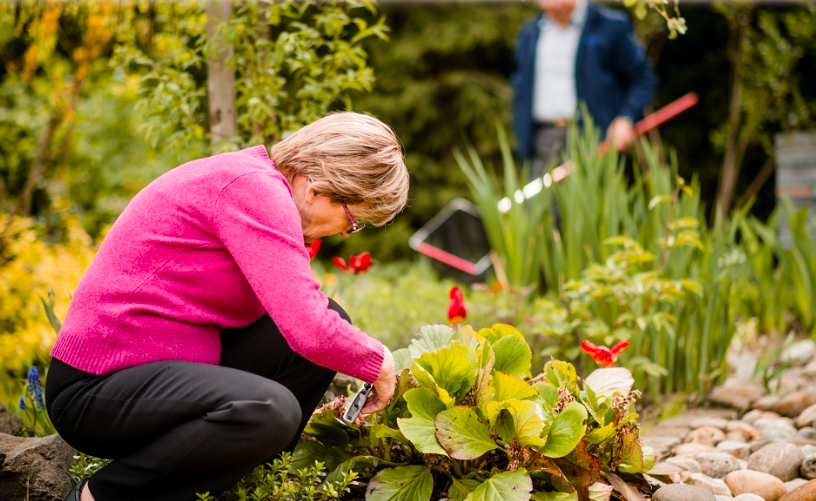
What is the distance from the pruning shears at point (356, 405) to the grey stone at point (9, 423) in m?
0.85

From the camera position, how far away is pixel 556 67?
3.55 m

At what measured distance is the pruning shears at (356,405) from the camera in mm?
1486

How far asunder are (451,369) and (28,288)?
7.40 feet

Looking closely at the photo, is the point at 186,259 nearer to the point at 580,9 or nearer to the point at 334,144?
the point at 334,144

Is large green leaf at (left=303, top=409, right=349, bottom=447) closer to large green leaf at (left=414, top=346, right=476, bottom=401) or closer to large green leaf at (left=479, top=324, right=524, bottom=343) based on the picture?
large green leaf at (left=414, top=346, right=476, bottom=401)

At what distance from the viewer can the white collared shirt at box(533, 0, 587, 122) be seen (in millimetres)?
3523

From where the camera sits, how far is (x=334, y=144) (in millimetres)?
1436

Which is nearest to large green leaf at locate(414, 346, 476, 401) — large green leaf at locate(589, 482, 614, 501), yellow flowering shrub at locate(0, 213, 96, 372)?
large green leaf at locate(589, 482, 614, 501)

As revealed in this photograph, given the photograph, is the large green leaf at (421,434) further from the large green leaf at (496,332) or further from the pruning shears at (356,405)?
the large green leaf at (496,332)

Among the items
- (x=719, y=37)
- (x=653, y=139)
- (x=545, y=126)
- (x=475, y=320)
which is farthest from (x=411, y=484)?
(x=719, y=37)

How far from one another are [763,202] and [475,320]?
3759 mm

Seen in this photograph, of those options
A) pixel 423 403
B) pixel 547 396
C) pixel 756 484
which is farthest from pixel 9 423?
pixel 756 484

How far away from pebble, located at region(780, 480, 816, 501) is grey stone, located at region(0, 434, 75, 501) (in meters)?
1.53

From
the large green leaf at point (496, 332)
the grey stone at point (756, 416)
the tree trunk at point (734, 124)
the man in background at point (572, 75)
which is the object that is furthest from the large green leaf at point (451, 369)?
the tree trunk at point (734, 124)
